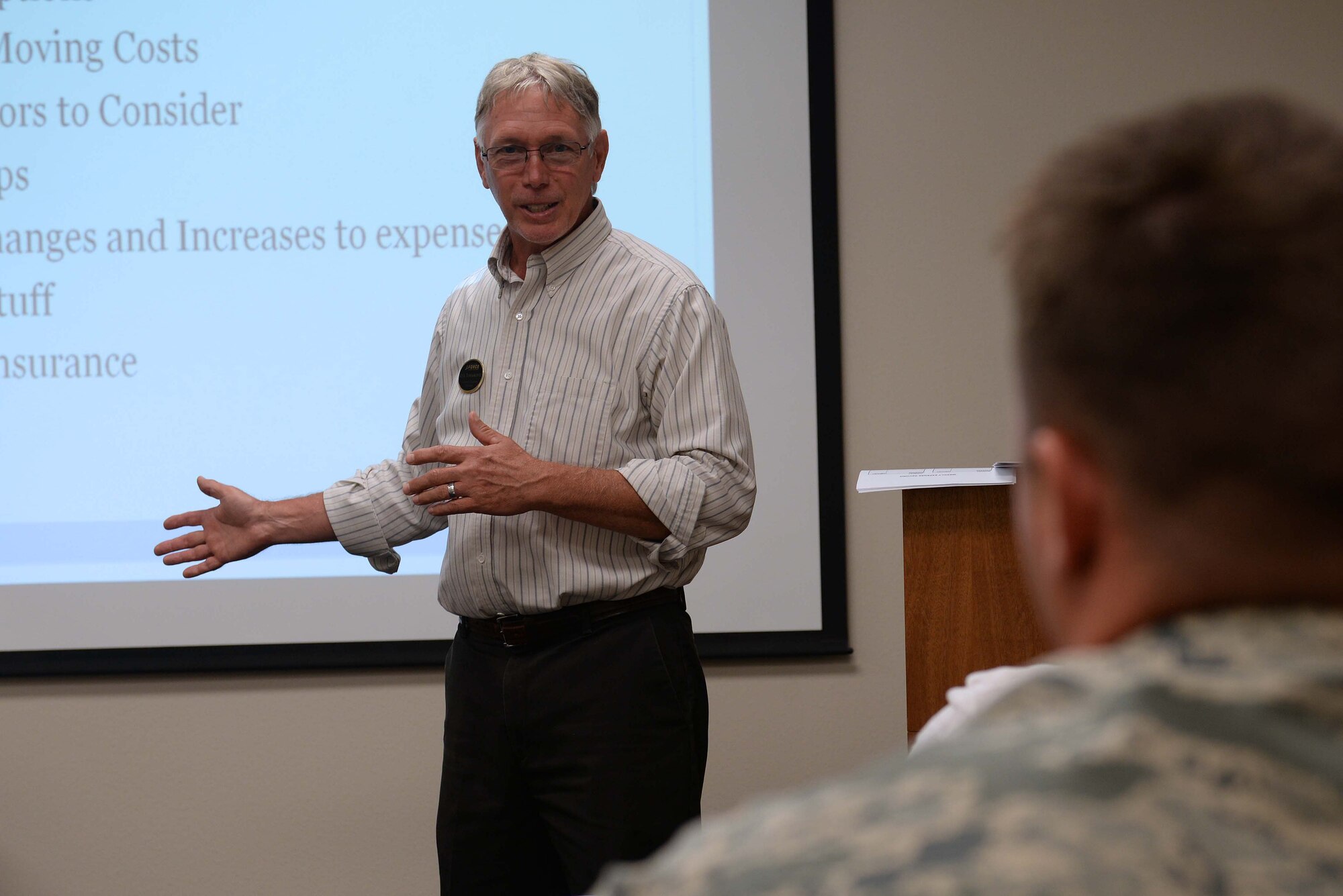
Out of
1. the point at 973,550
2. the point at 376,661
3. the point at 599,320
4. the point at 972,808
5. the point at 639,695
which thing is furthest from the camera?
the point at 376,661

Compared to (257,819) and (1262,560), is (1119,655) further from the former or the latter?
(257,819)

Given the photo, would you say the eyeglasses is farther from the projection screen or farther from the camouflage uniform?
the camouflage uniform

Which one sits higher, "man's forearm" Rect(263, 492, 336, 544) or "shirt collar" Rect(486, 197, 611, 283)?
"shirt collar" Rect(486, 197, 611, 283)

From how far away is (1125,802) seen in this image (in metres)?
0.41

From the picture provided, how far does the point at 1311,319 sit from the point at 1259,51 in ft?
10.1

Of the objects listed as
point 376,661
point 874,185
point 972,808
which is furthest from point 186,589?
point 972,808

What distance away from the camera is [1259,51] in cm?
309

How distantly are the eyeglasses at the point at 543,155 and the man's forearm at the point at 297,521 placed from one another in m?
0.62

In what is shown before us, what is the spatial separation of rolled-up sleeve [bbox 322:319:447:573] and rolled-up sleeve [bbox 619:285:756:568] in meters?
0.43

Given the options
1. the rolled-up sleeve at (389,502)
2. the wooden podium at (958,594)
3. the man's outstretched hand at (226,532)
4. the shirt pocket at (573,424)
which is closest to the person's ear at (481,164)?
the rolled-up sleeve at (389,502)

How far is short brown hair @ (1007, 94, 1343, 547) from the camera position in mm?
442

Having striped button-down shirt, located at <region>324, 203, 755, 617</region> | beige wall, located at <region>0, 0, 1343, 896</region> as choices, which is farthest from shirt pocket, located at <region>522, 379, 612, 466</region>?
beige wall, located at <region>0, 0, 1343, 896</region>

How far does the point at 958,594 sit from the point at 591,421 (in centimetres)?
62

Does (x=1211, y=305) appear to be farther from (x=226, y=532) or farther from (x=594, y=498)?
(x=226, y=532)
